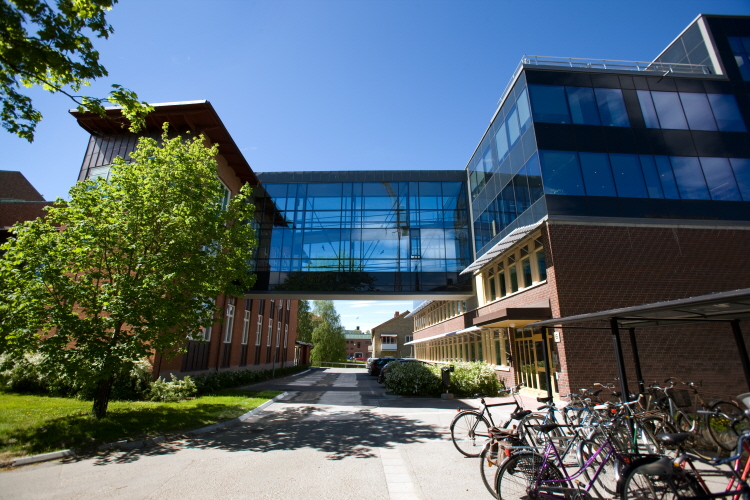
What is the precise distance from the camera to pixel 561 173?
1441 centimetres

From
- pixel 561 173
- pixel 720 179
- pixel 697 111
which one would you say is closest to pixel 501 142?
pixel 561 173

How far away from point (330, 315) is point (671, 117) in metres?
46.0

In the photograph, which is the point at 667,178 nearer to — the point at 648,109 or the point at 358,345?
the point at 648,109

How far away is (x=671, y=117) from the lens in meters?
15.8

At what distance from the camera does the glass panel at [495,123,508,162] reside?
18.2 metres

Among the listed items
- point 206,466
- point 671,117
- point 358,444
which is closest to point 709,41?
point 671,117

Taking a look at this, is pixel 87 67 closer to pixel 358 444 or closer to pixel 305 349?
pixel 358 444

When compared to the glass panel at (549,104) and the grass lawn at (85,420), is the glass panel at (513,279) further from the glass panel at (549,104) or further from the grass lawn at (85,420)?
the grass lawn at (85,420)

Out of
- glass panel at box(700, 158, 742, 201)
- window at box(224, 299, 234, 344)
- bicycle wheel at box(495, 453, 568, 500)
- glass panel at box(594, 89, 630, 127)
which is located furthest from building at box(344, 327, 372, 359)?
bicycle wheel at box(495, 453, 568, 500)

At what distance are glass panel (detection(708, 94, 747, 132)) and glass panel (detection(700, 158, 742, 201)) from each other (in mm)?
1844

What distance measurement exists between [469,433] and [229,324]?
18520mm

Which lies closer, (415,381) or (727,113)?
(415,381)

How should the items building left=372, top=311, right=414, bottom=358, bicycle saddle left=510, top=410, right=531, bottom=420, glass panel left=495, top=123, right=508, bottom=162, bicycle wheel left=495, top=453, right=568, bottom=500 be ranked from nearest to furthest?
bicycle wheel left=495, top=453, right=568, bottom=500, bicycle saddle left=510, top=410, right=531, bottom=420, glass panel left=495, top=123, right=508, bottom=162, building left=372, top=311, right=414, bottom=358

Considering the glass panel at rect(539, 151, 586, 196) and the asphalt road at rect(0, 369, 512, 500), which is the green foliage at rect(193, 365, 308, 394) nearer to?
the asphalt road at rect(0, 369, 512, 500)
